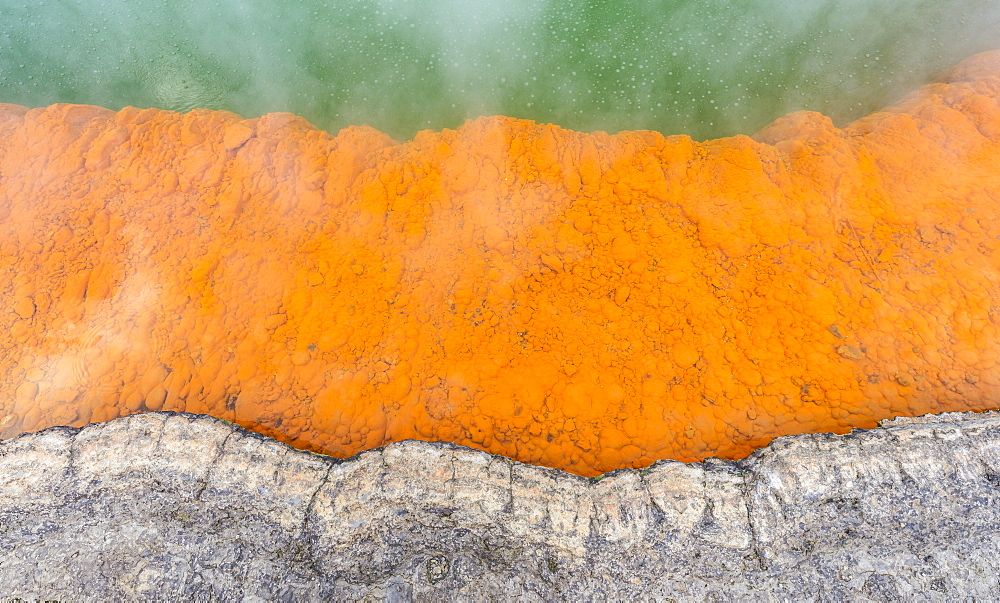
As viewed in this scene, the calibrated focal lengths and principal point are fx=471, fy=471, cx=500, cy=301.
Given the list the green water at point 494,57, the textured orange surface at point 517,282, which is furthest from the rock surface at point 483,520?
the green water at point 494,57

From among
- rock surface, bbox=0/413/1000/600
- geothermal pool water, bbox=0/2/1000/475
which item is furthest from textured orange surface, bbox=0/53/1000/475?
rock surface, bbox=0/413/1000/600

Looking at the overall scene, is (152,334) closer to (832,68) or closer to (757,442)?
(757,442)

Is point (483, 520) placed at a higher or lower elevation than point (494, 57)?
lower

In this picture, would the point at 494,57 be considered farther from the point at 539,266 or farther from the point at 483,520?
the point at 483,520

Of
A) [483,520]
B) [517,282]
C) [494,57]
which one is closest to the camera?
[483,520]

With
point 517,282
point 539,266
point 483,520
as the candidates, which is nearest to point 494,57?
point 539,266

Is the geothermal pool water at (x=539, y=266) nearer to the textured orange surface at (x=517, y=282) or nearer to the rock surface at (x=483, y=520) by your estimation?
the textured orange surface at (x=517, y=282)
